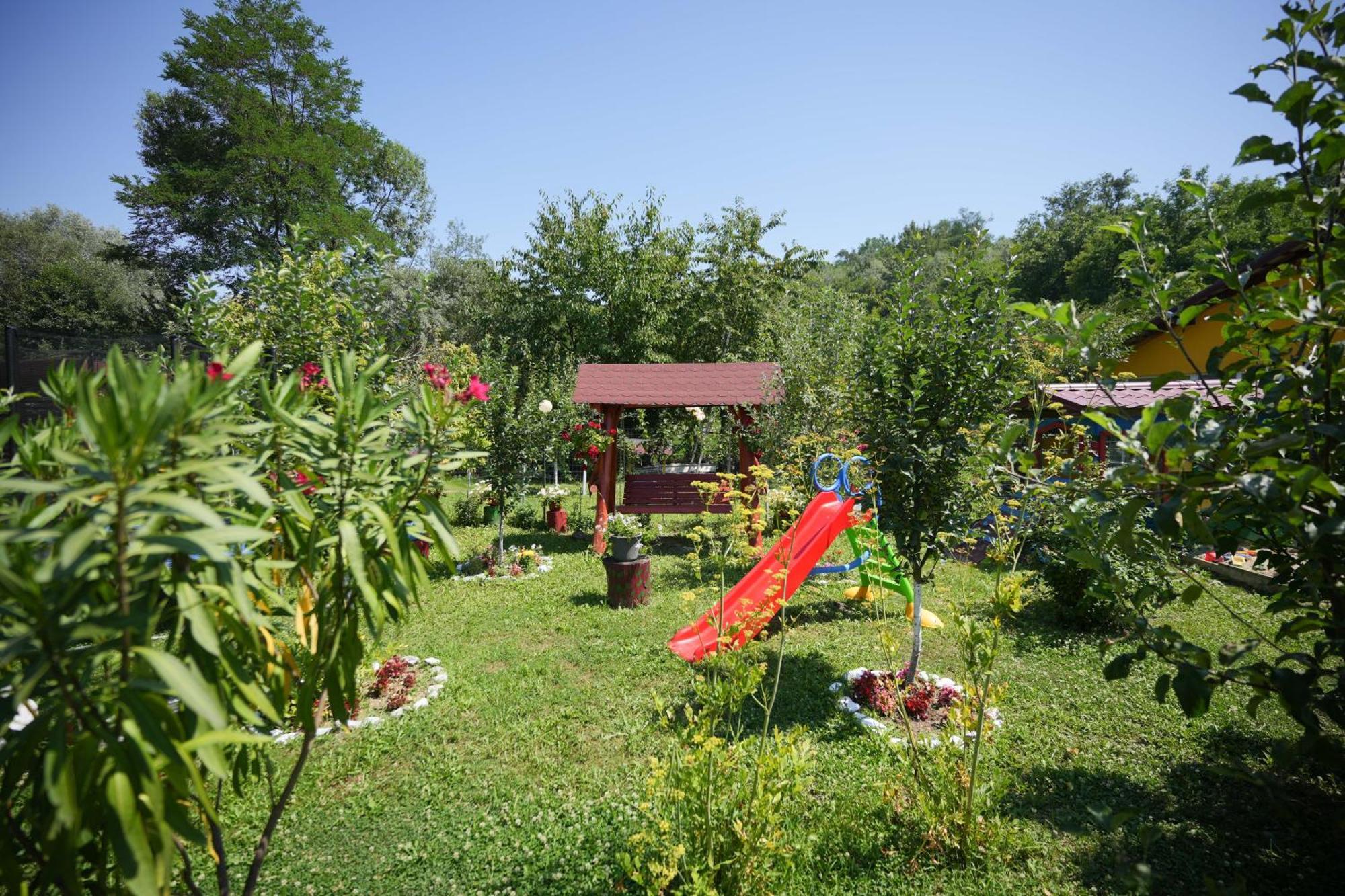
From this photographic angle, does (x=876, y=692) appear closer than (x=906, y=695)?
No

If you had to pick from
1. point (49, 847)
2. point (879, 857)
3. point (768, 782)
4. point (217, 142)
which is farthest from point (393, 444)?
point (217, 142)

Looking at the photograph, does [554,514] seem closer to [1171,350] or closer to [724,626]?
[724,626]

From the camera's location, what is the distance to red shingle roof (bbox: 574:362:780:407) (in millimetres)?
11094

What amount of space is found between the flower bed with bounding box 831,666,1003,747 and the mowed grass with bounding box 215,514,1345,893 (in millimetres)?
143

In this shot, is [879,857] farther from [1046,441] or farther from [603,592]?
[1046,441]

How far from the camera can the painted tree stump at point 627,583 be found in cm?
785

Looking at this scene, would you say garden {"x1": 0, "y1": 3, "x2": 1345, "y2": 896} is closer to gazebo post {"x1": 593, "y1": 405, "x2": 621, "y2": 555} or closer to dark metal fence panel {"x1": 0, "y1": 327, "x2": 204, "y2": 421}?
dark metal fence panel {"x1": 0, "y1": 327, "x2": 204, "y2": 421}

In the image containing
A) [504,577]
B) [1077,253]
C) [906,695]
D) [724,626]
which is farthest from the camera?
[1077,253]

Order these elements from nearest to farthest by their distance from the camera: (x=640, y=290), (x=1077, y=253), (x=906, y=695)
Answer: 1. (x=906, y=695)
2. (x=640, y=290)
3. (x=1077, y=253)

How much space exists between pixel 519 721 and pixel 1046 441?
11.5 meters

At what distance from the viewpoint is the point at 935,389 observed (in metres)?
4.85

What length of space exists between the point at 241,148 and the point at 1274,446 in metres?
29.2

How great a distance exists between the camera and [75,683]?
3.73ft

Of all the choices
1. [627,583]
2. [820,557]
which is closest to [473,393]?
[820,557]
